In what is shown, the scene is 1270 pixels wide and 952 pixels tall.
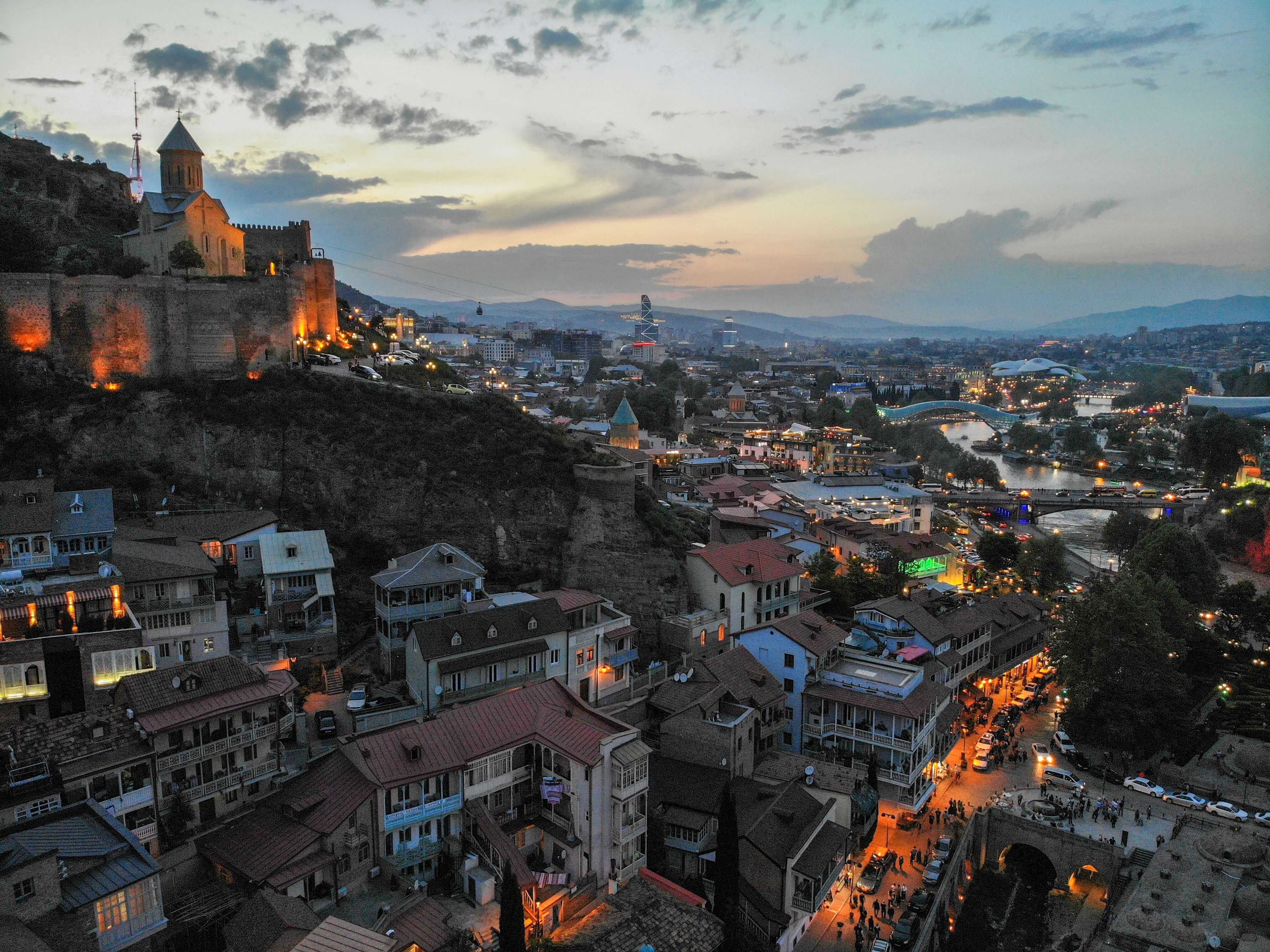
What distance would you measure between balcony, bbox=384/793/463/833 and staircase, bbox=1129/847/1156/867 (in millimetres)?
16963

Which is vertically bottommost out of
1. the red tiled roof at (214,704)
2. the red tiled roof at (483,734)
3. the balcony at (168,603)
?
the red tiled roof at (483,734)

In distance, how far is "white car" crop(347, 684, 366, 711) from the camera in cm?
1894

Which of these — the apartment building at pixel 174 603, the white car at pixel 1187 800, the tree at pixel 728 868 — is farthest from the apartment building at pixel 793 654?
the apartment building at pixel 174 603

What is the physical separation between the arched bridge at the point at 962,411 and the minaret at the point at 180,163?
96.2 meters

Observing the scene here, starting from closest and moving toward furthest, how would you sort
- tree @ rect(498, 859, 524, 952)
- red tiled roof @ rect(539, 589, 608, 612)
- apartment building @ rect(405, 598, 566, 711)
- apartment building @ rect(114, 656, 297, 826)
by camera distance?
1. tree @ rect(498, 859, 524, 952)
2. apartment building @ rect(114, 656, 297, 826)
3. apartment building @ rect(405, 598, 566, 711)
4. red tiled roof @ rect(539, 589, 608, 612)

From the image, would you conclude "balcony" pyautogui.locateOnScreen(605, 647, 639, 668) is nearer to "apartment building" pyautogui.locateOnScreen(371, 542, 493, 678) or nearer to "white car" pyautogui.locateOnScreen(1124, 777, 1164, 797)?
"apartment building" pyautogui.locateOnScreen(371, 542, 493, 678)

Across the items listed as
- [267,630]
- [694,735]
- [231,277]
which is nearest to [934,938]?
[694,735]

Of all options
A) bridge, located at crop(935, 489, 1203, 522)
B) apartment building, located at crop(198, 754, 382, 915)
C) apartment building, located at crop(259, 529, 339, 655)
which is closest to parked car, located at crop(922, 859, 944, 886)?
apartment building, located at crop(198, 754, 382, 915)

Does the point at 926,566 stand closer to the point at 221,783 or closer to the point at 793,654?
the point at 793,654

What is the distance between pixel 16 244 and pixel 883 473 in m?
54.4

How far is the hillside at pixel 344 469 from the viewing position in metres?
26.0

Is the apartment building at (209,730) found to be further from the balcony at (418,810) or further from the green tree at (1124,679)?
the green tree at (1124,679)

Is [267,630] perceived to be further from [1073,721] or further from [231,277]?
[1073,721]

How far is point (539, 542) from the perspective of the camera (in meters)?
28.4
